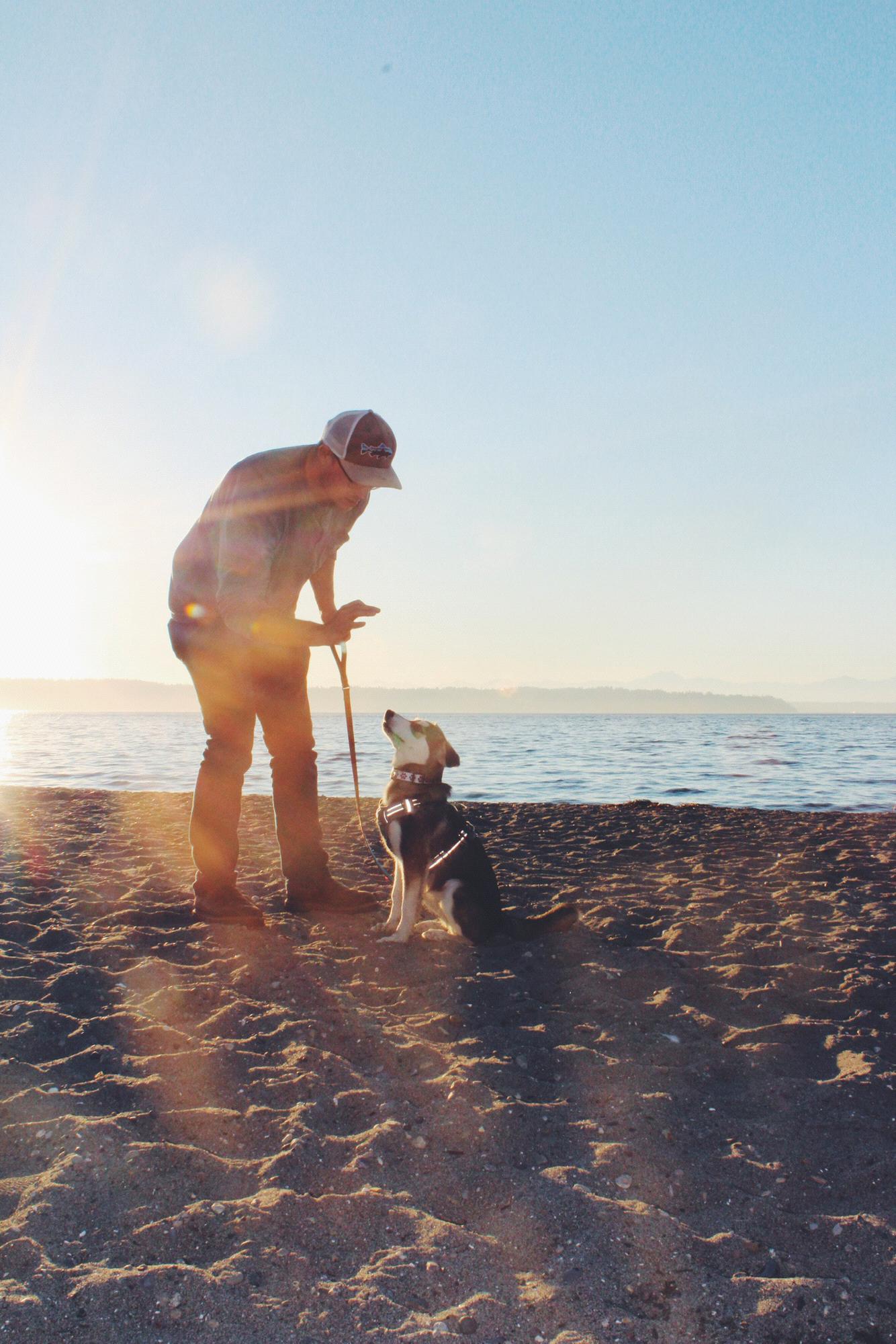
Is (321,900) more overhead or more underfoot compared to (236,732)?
more underfoot

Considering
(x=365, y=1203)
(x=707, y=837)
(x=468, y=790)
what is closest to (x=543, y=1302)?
(x=365, y=1203)

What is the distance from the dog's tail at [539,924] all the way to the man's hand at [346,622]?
1865 mm

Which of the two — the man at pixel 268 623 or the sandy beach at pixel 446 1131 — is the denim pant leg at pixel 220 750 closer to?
the man at pixel 268 623

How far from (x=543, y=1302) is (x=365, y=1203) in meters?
0.58

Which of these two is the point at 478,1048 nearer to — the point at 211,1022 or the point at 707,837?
the point at 211,1022

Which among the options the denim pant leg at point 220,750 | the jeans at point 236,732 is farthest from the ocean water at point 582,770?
the denim pant leg at point 220,750

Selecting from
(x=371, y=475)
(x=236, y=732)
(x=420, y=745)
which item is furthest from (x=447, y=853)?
(x=371, y=475)

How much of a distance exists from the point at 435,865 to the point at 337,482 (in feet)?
7.23

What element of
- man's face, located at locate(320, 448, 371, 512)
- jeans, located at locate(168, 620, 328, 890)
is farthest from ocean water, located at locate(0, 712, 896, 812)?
man's face, located at locate(320, 448, 371, 512)

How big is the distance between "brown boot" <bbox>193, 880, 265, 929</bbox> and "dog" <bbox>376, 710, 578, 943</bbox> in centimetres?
80

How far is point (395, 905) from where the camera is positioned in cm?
480

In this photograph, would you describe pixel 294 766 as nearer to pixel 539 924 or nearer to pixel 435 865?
pixel 435 865

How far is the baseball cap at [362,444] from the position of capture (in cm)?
406

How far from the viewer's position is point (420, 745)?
4.79 m
